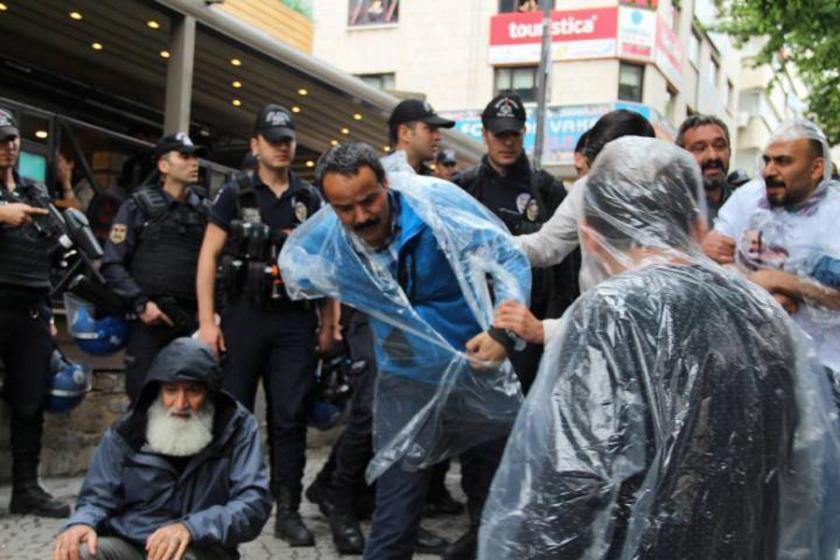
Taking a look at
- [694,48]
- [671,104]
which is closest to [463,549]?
[671,104]

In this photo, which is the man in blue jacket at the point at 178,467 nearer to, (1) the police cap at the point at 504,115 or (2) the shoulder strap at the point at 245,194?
(2) the shoulder strap at the point at 245,194

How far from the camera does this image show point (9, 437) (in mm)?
5199

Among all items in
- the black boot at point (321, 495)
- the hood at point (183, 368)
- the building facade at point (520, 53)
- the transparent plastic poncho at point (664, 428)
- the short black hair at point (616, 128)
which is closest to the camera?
the transparent plastic poncho at point (664, 428)

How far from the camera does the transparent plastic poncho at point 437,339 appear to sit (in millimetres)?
3068

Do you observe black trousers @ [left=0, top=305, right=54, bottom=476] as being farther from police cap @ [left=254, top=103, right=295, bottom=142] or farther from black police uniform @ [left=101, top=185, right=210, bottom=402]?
police cap @ [left=254, top=103, right=295, bottom=142]

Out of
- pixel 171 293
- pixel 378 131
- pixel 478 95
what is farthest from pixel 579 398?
pixel 478 95

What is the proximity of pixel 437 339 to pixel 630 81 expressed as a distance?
76.8 ft

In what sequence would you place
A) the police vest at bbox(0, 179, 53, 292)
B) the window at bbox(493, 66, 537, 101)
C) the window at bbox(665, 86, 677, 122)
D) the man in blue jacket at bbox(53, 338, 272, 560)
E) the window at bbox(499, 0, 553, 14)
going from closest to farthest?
the man in blue jacket at bbox(53, 338, 272, 560), the police vest at bbox(0, 179, 53, 292), the window at bbox(499, 0, 553, 14), the window at bbox(493, 66, 537, 101), the window at bbox(665, 86, 677, 122)

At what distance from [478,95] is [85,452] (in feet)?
69.1

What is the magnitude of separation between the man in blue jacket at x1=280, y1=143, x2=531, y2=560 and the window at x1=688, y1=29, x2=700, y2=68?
27.8 metres

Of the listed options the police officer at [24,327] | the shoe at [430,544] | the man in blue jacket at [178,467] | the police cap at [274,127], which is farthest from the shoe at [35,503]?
the police cap at [274,127]

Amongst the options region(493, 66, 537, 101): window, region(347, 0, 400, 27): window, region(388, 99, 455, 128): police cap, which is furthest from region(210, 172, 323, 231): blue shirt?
region(347, 0, 400, 27): window

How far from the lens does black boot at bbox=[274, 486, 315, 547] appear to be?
13.9ft

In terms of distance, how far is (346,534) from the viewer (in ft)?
13.8
